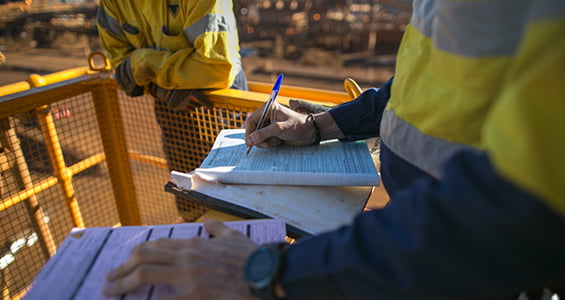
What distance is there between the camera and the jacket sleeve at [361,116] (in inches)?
52.6

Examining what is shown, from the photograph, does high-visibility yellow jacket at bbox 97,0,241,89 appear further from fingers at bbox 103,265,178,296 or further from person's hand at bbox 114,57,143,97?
fingers at bbox 103,265,178,296

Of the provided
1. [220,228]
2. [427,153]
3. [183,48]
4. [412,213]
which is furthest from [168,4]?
[412,213]

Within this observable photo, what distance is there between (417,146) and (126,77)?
1832 mm

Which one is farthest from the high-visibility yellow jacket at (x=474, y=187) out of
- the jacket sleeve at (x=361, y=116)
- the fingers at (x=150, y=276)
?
the jacket sleeve at (x=361, y=116)

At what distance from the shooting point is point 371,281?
591mm

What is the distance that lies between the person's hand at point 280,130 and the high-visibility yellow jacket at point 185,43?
809 mm

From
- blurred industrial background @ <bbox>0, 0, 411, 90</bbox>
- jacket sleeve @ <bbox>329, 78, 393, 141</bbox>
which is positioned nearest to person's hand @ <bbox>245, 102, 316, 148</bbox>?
jacket sleeve @ <bbox>329, 78, 393, 141</bbox>

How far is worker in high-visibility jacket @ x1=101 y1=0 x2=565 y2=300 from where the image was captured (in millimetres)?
471

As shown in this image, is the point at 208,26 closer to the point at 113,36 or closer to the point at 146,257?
the point at 113,36

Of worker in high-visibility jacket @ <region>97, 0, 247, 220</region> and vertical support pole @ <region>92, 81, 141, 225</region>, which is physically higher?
worker in high-visibility jacket @ <region>97, 0, 247, 220</region>

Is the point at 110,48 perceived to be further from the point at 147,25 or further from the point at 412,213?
the point at 412,213

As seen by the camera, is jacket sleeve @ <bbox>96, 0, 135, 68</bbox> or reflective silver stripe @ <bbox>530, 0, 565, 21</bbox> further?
jacket sleeve @ <bbox>96, 0, 135, 68</bbox>

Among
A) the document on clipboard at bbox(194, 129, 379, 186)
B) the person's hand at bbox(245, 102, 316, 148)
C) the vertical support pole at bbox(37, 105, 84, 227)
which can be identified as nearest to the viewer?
the document on clipboard at bbox(194, 129, 379, 186)

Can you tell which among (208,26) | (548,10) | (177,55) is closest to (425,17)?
(548,10)
